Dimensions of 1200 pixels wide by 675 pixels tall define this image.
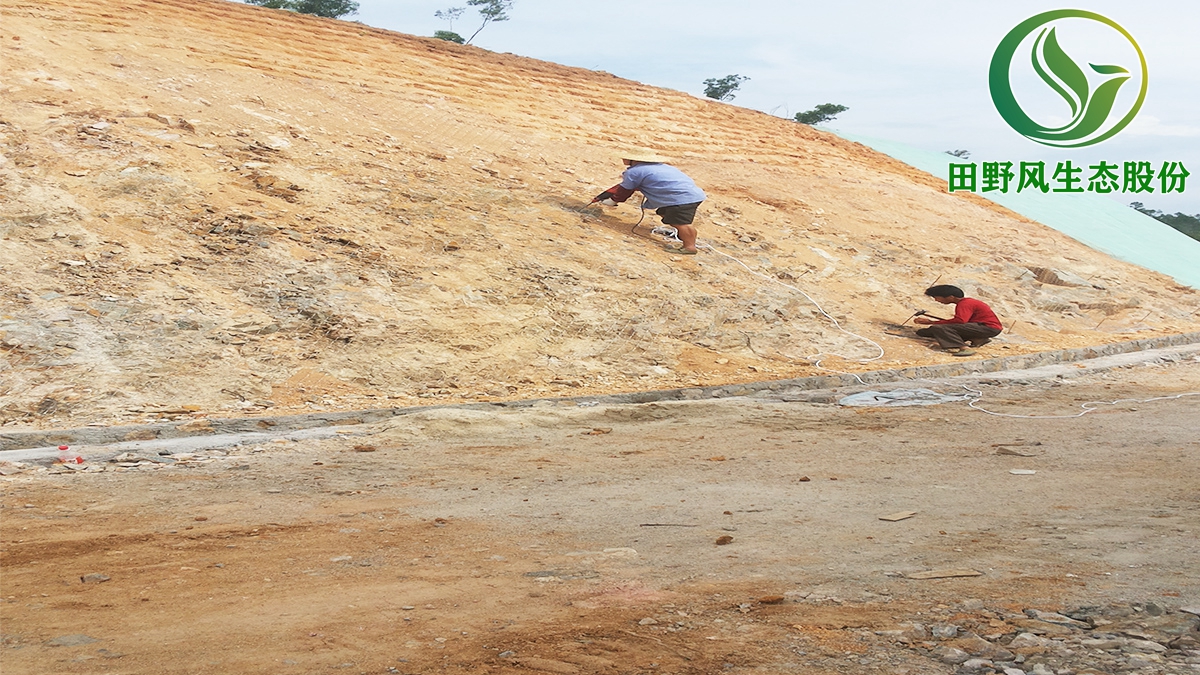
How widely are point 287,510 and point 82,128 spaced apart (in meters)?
8.43

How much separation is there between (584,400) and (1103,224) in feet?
56.5

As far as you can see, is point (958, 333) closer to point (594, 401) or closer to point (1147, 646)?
point (594, 401)

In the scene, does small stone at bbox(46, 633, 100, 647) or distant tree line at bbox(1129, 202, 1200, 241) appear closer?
small stone at bbox(46, 633, 100, 647)

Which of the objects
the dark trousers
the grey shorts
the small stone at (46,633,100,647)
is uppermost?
the grey shorts

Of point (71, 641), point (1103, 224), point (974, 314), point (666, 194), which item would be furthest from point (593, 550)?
point (1103, 224)

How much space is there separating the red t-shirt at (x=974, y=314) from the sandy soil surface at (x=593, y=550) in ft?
14.3

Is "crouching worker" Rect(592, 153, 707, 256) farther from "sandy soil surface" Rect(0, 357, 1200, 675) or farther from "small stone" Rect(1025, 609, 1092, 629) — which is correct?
"small stone" Rect(1025, 609, 1092, 629)

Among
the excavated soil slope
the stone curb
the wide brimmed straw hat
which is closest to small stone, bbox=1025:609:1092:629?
the stone curb

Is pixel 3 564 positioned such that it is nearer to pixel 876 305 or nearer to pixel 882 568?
pixel 882 568

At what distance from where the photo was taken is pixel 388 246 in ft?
37.4

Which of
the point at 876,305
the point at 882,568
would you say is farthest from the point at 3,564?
the point at 876,305

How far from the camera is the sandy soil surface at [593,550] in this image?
355cm

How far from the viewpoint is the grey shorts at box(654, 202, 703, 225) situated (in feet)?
44.3

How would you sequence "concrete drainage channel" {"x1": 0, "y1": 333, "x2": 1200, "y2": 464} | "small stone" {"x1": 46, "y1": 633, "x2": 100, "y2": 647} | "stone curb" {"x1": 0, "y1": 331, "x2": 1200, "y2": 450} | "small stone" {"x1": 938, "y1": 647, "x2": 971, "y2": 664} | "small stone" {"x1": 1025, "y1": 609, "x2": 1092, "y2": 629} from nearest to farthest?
"small stone" {"x1": 938, "y1": 647, "x2": 971, "y2": 664}
"small stone" {"x1": 46, "y1": 633, "x2": 100, "y2": 647}
"small stone" {"x1": 1025, "y1": 609, "x2": 1092, "y2": 629}
"concrete drainage channel" {"x1": 0, "y1": 333, "x2": 1200, "y2": 464}
"stone curb" {"x1": 0, "y1": 331, "x2": 1200, "y2": 450}
